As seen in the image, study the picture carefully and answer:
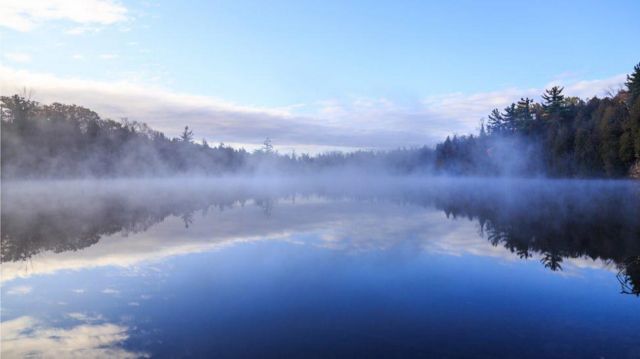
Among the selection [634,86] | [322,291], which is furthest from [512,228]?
[634,86]

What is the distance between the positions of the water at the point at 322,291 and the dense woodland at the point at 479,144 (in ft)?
119

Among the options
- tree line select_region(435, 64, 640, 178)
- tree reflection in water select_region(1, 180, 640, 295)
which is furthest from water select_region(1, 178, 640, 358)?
tree line select_region(435, 64, 640, 178)

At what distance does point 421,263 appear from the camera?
13.6m

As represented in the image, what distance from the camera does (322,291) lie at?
34.5 feet

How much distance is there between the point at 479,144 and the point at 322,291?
117956 millimetres

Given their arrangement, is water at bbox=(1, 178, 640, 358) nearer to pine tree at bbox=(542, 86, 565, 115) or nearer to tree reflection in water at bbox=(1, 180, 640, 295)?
tree reflection in water at bbox=(1, 180, 640, 295)

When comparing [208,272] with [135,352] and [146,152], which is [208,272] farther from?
[146,152]

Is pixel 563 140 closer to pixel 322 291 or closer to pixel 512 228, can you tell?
pixel 512 228

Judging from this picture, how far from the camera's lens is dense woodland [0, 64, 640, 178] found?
209 feet

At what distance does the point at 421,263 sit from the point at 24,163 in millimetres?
80923

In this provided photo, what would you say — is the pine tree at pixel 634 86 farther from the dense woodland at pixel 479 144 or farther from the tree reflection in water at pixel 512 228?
the tree reflection in water at pixel 512 228

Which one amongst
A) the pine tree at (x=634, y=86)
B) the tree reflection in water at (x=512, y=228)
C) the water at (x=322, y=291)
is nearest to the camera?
the water at (x=322, y=291)

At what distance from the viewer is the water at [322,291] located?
7422 millimetres

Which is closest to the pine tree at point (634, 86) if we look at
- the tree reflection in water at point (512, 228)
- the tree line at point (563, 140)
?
the tree line at point (563, 140)
